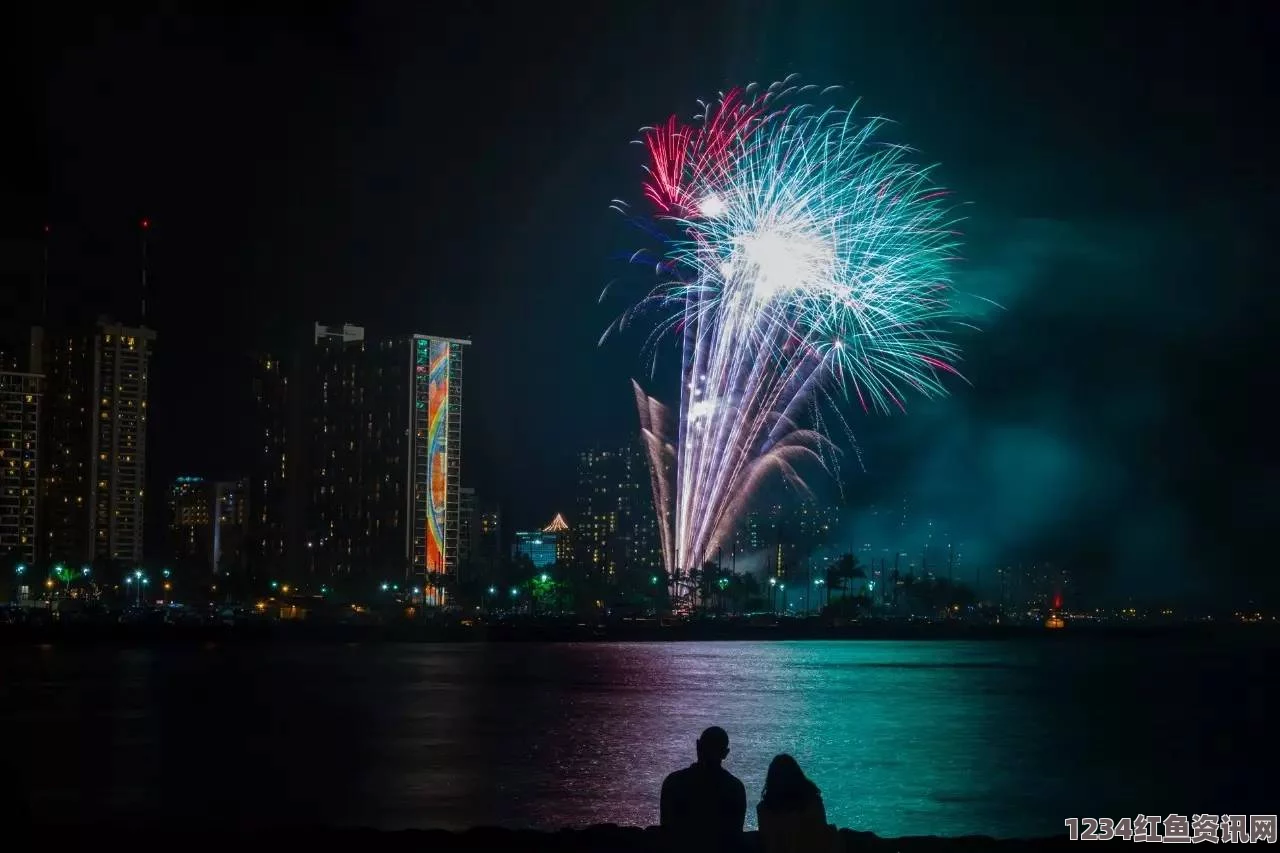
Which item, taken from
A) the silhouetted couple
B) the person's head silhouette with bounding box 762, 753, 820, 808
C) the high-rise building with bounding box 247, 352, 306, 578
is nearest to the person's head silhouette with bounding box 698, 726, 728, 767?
the silhouetted couple

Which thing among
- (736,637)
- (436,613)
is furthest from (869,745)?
(436,613)

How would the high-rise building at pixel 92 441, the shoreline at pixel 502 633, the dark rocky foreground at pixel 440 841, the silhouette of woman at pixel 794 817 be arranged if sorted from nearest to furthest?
1. the silhouette of woman at pixel 794 817
2. the dark rocky foreground at pixel 440 841
3. the shoreline at pixel 502 633
4. the high-rise building at pixel 92 441

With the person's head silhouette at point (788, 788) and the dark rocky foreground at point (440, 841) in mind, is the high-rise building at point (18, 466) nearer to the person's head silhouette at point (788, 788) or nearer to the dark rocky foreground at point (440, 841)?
the dark rocky foreground at point (440, 841)

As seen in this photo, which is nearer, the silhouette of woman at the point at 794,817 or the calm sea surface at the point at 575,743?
the silhouette of woman at the point at 794,817

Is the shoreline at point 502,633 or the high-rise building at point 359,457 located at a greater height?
the high-rise building at point 359,457

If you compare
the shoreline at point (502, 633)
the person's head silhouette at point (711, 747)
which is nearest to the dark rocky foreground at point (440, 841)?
the person's head silhouette at point (711, 747)

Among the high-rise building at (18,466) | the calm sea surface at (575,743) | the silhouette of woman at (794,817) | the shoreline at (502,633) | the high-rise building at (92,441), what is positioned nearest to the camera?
the silhouette of woman at (794,817)
